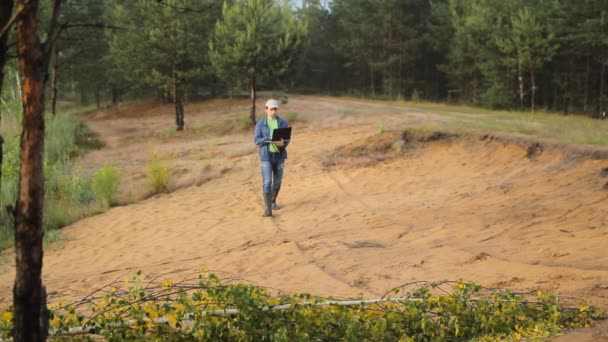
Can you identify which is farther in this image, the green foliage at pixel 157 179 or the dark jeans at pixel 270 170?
the green foliage at pixel 157 179

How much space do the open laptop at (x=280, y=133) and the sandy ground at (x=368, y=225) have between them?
151 cm

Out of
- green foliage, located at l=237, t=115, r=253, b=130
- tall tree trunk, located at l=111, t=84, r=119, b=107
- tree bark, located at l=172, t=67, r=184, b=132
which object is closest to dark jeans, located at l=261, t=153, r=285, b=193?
green foliage, located at l=237, t=115, r=253, b=130

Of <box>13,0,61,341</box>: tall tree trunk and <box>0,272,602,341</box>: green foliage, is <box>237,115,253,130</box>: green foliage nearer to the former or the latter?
<box>0,272,602,341</box>: green foliage

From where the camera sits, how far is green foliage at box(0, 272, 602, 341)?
4.55 meters

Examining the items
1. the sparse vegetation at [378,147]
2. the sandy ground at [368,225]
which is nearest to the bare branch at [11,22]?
the sandy ground at [368,225]

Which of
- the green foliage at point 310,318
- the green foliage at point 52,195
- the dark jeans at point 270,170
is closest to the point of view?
the green foliage at point 310,318

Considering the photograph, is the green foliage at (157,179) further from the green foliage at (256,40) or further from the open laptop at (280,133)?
the green foliage at (256,40)

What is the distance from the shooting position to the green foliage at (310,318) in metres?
4.55

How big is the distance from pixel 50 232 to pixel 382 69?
1622 inches

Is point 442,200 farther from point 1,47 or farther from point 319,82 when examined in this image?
point 319,82

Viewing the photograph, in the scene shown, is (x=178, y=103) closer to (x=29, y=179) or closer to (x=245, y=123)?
(x=245, y=123)

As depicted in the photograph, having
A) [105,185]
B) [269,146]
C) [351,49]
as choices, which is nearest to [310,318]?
[269,146]

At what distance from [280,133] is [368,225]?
2.13 metres

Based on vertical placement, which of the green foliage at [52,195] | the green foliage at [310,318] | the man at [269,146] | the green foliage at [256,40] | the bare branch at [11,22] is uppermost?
the green foliage at [256,40]
